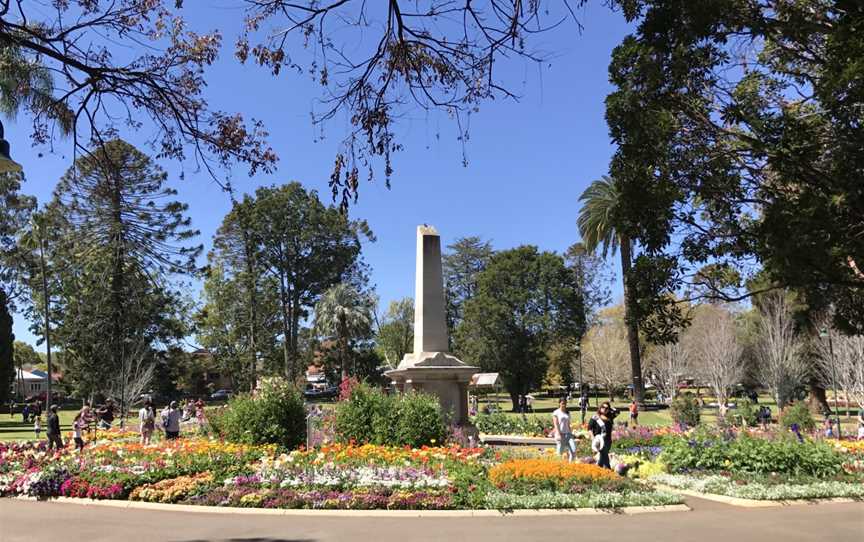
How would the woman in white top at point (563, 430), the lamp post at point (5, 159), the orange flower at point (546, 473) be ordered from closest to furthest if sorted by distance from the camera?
the lamp post at point (5, 159) < the orange flower at point (546, 473) < the woman in white top at point (563, 430)

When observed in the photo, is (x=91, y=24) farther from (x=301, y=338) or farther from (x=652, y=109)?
(x=301, y=338)

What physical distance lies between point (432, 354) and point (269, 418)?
431 centimetres

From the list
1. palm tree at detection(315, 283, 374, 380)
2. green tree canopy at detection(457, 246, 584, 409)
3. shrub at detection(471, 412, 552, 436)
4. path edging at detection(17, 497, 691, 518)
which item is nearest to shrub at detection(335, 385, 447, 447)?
path edging at detection(17, 497, 691, 518)

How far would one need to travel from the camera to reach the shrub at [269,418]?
1431 cm

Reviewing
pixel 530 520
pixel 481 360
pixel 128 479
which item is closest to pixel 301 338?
pixel 481 360

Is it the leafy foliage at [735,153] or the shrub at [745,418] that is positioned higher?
the leafy foliage at [735,153]

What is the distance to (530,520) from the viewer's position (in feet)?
28.0

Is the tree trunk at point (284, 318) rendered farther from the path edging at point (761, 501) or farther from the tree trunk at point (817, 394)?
the path edging at point (761, 501)

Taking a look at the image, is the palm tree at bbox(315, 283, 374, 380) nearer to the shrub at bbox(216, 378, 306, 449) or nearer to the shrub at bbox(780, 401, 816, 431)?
the shrub at bbox(780, 401, 816, 431)

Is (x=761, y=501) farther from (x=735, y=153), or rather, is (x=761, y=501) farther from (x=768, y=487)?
(x=735, y=153)

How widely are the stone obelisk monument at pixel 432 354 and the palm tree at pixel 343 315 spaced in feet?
93.9

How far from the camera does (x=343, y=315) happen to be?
45.6 metres

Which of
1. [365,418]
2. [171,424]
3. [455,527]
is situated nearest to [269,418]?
[365,418]

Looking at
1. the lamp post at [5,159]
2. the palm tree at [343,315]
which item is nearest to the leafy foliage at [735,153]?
the lamp post at [5,159]
